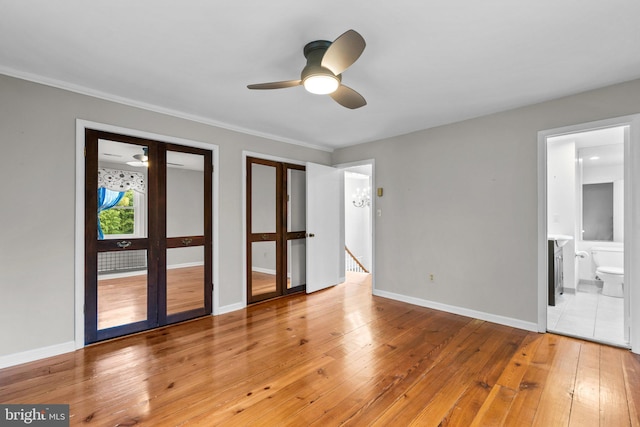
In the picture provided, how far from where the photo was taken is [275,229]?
4676 mm

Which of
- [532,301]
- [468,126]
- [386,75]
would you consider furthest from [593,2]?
[532,301]

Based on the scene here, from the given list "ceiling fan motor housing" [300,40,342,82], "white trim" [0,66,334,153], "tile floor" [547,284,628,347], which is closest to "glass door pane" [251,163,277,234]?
"white trim" [0,66,334,153]

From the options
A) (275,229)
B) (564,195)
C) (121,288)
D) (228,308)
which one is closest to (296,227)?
(275,229)

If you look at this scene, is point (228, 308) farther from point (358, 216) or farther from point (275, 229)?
point (358, 216)

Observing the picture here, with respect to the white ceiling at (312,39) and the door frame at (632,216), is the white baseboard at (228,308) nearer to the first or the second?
the white ceiling at (312,39)

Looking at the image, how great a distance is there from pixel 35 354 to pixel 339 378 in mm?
2694

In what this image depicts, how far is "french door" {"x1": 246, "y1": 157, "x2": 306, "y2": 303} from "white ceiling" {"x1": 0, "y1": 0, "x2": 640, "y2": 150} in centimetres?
131

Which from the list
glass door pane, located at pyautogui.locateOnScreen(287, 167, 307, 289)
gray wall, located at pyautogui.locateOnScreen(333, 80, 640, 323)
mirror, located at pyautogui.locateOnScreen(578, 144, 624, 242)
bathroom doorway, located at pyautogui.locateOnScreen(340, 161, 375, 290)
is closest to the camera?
gray wall, located at pyautogui.locateOnScreen(333, 80, 640, 323)

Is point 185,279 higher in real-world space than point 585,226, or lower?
lower

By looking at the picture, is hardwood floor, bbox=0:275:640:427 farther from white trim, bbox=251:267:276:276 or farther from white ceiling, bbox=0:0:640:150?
white ceiling, bbox=0:0:640:150

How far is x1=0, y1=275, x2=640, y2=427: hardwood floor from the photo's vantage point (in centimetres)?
192

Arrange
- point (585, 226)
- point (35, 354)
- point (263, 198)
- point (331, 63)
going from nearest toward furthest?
point (331, 63)
point (35, 354)
point (263, 198)
point (585, 226)

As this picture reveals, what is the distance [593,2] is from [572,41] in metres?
0.44

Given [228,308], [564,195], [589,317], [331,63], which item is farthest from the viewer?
[564,195]
